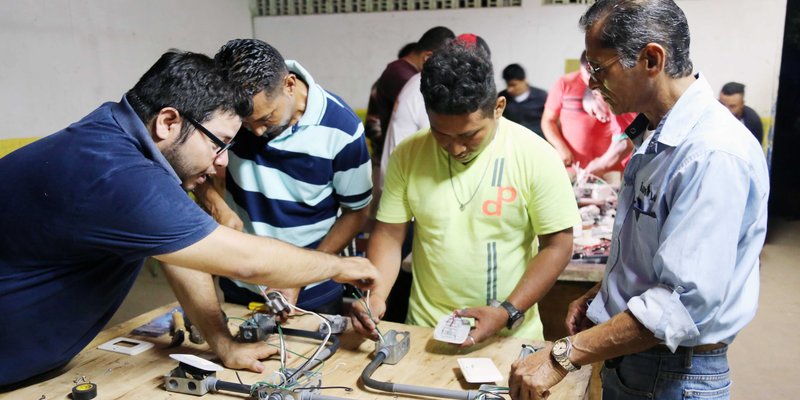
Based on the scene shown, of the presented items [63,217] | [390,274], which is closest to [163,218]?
[63,217]

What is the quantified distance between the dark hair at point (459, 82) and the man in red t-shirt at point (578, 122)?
9.70 feet

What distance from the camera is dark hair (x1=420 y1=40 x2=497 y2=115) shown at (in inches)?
68.2

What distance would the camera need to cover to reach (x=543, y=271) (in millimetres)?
1837

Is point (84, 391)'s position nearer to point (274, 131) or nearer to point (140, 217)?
point (140, 217)

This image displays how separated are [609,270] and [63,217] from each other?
1.25 metres

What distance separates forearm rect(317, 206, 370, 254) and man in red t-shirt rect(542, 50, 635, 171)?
287 centimetres

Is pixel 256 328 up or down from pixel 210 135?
down

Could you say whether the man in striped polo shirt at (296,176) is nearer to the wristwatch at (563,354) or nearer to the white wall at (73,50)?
the wristwatch at (563,354)

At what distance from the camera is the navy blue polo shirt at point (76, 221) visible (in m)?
1.31

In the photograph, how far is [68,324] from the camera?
1.50m

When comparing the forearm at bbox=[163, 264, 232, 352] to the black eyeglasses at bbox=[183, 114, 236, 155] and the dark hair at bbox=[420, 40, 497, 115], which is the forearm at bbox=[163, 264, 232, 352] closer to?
the black eyeglasses at bbox=[183, 114, 236, 155]

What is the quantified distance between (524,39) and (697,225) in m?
4.91

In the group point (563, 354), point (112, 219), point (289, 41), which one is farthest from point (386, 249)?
point (289, 41)

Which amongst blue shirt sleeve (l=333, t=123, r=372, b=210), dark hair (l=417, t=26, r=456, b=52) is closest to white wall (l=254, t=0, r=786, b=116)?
dark hair (l=417, t=26, r=456, b=52)
